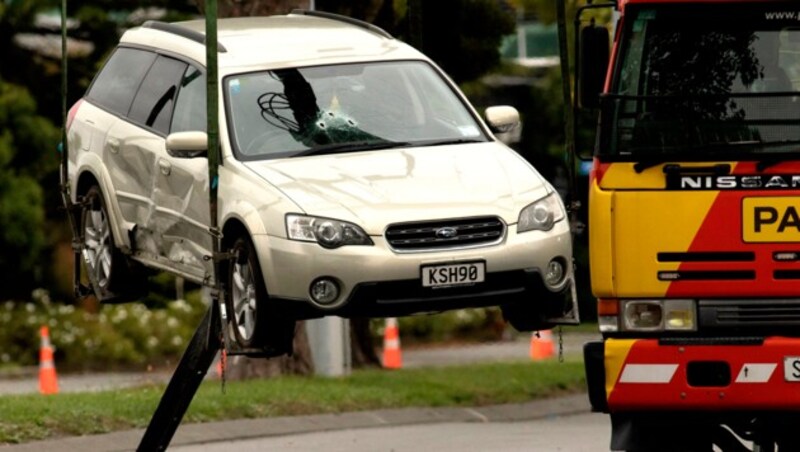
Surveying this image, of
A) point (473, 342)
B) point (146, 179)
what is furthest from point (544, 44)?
point (146, 179)

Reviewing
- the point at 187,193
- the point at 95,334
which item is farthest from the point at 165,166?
the point at 95,334

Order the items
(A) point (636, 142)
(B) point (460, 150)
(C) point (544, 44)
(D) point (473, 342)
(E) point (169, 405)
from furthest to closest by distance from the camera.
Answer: (C) point (544, 44) < (D) point (473, 342) < (E) point (169, 405) < (B) point (460, 150) < (A) point (636, 142)

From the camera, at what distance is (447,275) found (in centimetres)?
1123

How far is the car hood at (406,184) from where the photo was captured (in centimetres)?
1134

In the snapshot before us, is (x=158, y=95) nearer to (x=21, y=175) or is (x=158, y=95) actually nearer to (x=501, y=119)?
(x=501, y=119)

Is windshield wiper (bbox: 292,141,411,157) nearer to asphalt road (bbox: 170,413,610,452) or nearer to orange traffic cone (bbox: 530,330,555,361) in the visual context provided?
asphalt road (bbox: 170,413,610,452)

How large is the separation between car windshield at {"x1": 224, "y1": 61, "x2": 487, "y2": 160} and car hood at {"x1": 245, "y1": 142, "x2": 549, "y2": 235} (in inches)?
5.9

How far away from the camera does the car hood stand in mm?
11336

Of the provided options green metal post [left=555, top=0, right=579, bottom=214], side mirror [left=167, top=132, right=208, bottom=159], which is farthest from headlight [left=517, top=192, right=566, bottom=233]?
side mirror [left=167, top=132, right=208, bottom=159]

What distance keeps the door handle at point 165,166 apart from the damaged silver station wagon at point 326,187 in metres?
0.02

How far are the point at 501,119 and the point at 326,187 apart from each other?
4.33 ft

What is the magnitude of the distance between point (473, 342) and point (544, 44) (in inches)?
441

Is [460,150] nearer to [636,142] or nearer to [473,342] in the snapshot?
[636,142]

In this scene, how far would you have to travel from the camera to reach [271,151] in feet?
39.5
